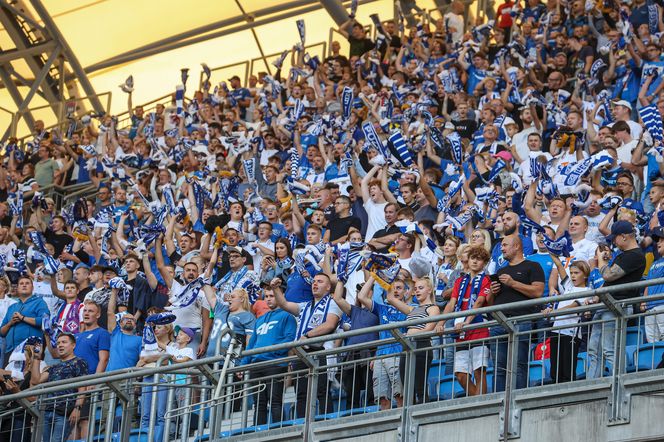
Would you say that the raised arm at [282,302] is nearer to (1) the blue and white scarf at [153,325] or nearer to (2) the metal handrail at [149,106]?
(1) the blue and white scarf at [153,325]

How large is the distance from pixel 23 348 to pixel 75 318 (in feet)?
3.42

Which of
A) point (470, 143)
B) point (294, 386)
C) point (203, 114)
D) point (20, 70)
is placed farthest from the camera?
point (20, 70)

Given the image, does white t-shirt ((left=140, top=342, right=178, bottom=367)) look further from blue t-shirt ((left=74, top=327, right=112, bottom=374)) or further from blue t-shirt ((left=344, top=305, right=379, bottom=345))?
blue t-shirt ((left=344, top=305, right=379, bottom=345))

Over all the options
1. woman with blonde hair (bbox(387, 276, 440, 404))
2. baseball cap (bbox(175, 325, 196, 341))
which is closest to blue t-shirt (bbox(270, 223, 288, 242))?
baseball cap (bbox(175, 325, 196, 341))

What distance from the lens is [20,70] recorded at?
28672 millimetres

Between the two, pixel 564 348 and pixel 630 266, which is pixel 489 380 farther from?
pixel 630 266

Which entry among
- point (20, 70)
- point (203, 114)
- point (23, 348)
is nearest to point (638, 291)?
point (23, 348)

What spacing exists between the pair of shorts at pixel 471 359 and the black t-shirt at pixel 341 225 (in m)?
4.80

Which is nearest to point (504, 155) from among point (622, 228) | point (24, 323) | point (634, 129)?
point (634, 129)

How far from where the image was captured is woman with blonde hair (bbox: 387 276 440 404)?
34.9 feet

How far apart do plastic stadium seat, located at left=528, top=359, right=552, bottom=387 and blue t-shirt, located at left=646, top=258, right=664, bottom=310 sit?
2.76 feet

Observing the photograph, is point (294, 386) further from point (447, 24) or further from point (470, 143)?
point (447, 24)

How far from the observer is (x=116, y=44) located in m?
29.0

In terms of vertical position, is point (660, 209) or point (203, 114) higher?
point (203, 114)
